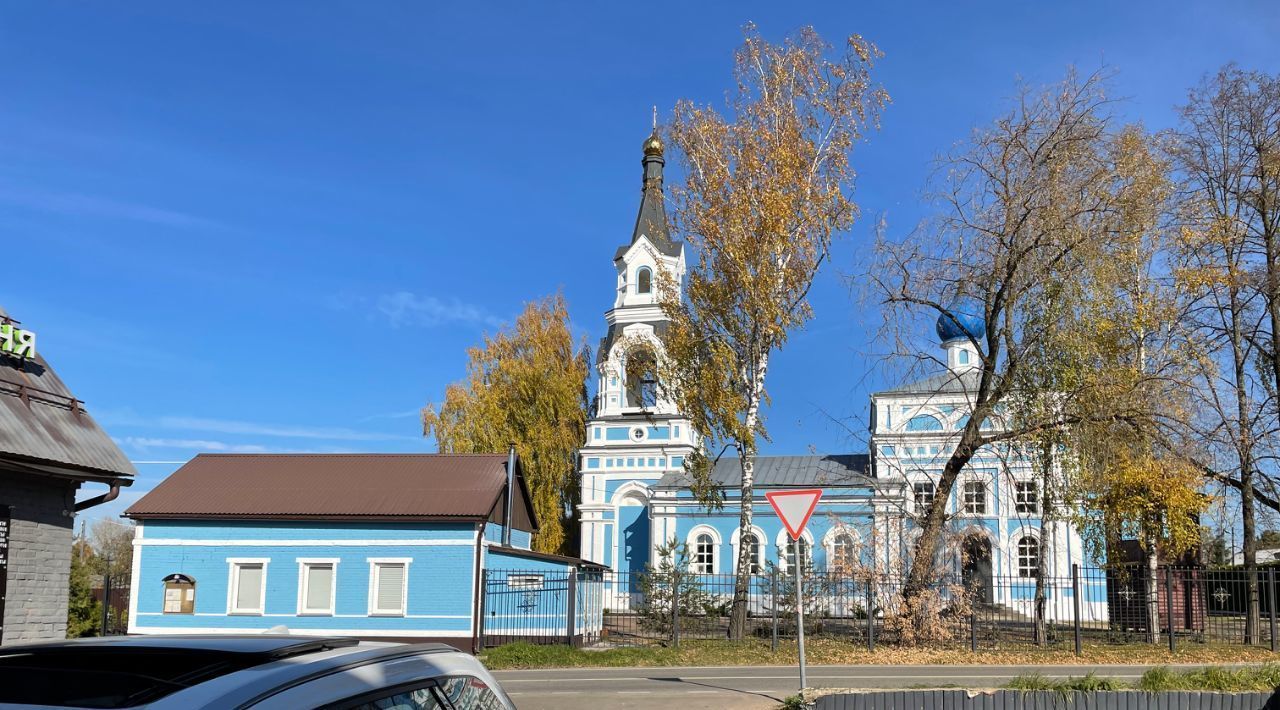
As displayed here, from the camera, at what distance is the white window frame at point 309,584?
26.5m

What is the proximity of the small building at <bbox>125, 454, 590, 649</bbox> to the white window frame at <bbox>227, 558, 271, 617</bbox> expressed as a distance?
0.03 m

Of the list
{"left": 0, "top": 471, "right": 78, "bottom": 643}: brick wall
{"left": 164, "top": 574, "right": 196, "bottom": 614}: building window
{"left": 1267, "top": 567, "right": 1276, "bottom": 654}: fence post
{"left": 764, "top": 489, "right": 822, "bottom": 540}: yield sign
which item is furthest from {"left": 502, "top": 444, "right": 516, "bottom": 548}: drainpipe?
{"left": 1267, "top": 567, "right": 1276, "bottom": 654}: fence post

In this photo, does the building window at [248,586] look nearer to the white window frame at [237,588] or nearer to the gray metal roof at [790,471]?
the white window frame at [237,588]

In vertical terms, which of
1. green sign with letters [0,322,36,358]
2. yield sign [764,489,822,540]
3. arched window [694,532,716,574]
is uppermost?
green sign with letters [0,322,36,358]

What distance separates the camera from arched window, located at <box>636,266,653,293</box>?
50.6 metres

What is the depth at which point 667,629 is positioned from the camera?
26.1m

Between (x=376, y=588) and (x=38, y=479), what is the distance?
14105 mm

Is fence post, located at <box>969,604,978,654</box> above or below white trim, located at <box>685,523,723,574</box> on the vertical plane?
below

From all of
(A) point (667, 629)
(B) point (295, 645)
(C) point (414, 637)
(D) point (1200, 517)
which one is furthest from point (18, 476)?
(D) point (1200, 517)

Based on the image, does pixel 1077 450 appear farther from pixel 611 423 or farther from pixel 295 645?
pixel 611 423

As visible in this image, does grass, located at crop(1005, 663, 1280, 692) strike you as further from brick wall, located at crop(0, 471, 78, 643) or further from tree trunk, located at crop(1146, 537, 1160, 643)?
tree trunk, located at crop(1146, 537, 1160, 643)

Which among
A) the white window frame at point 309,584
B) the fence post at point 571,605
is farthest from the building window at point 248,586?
the fence post at point 571,605

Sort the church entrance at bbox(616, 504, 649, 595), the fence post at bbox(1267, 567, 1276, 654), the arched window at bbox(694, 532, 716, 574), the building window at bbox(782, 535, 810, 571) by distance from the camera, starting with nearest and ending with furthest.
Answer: the fence post at bbox(1267, 567, 1276, 654)
the building window at bbox(782, 535, 810, 571)
the arched window at bbox(694, 532, 716, 574)
the church entrance at bbox(616, 504, 649, 595)

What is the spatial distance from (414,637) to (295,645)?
23.9m
